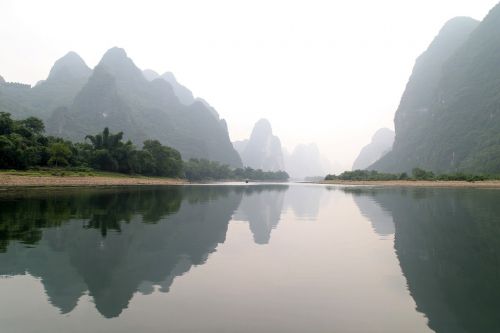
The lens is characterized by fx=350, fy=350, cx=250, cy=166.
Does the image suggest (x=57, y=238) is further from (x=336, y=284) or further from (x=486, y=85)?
→ (x=486, y=85)

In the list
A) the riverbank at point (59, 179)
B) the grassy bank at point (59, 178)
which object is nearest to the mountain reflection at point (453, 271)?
the riverbank at point (59, 179)

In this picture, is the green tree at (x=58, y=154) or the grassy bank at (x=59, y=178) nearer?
the grassy bank at (x=59, y=178)

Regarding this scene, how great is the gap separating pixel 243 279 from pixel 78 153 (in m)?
83.6

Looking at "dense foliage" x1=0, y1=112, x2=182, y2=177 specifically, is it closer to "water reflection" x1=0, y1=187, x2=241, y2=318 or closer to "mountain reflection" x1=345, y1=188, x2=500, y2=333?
"water reflection" x1=0, y1=187, x2=241, y2=318

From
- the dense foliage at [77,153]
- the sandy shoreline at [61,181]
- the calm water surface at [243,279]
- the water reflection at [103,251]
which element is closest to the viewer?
the calm water surface at [243,279]

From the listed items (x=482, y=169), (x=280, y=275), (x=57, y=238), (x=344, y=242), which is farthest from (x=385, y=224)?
(x=482, y=169)

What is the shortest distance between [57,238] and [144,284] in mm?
7680

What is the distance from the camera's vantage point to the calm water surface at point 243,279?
739cm

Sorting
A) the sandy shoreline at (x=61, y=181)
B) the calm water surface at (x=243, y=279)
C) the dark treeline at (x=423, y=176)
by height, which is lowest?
the calm water surface at (x=243, y=279)

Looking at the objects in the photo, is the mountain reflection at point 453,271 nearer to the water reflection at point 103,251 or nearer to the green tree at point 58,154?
the water reflection at point 103,251

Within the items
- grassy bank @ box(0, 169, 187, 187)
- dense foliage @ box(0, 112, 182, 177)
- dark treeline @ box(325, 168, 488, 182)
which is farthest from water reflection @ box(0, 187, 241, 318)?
dark treeline @ box(325, 168, 488, 182)

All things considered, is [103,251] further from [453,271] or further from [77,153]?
[77,153]

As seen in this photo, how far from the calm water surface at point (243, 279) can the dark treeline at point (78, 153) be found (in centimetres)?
5021

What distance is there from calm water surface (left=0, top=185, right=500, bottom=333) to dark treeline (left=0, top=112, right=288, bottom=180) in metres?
50.2
